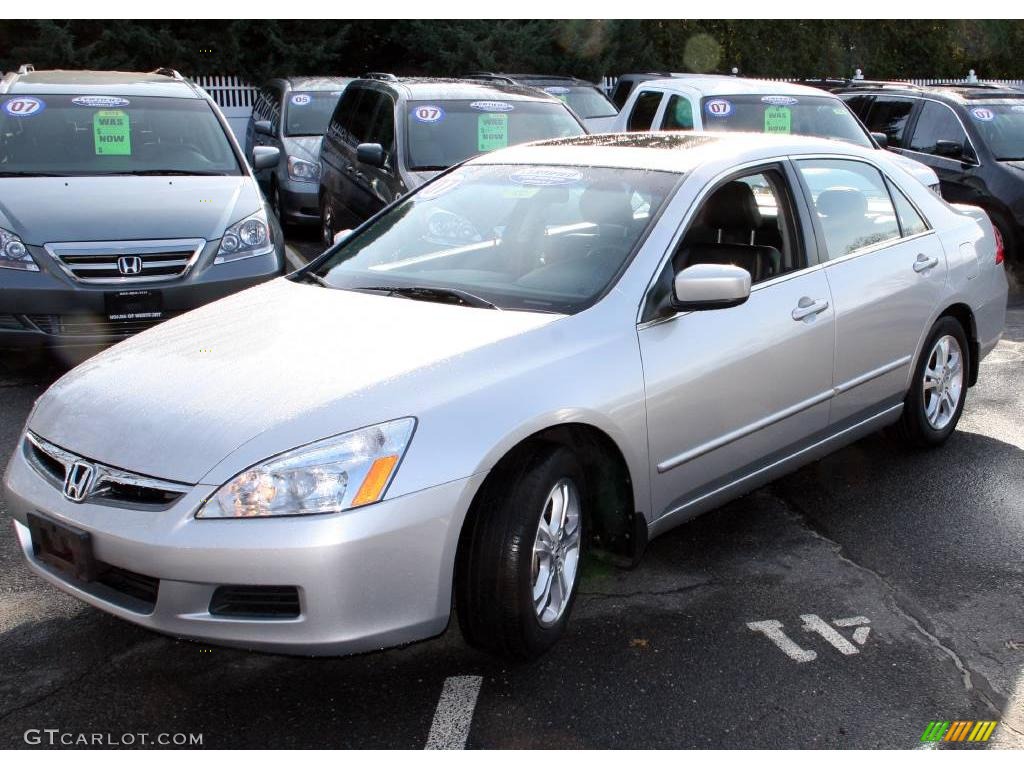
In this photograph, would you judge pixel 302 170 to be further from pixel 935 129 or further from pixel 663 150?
pixel 663 150

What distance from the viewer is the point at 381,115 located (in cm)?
966

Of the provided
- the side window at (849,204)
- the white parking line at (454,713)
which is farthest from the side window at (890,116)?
the white parking line at (454,713)

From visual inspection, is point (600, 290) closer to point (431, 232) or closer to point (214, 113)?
point (431, 232)

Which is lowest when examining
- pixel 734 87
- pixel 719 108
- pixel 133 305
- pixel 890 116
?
pixel 133 305

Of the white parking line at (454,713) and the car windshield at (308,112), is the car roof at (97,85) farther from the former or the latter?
the white parking line at (454,713)

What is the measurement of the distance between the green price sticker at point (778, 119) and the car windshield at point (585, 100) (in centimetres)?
422

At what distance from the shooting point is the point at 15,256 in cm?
649

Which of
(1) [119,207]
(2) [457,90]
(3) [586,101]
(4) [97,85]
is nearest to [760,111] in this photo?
(2) [457,90]

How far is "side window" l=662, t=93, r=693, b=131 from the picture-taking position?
1070 centimetres

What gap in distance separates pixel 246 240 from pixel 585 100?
8.49 metres

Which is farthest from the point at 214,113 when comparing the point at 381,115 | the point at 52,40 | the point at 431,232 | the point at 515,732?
the point at 52,40

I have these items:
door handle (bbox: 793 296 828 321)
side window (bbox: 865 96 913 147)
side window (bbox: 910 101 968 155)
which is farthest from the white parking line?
side window (bbox: 865 96 913 147)

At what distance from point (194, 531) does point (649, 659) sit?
1.49m

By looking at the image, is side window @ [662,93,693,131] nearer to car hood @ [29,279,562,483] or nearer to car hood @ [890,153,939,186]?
car hood @ [890,153,939,186]
